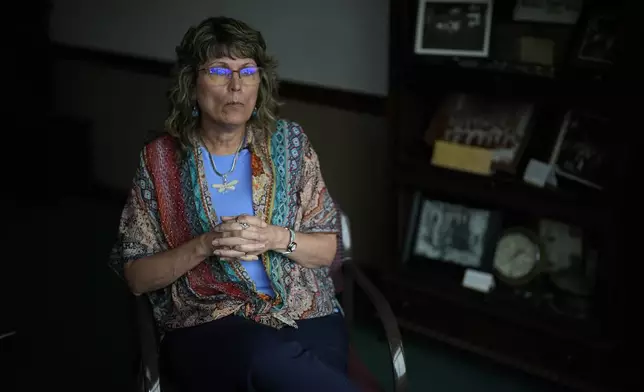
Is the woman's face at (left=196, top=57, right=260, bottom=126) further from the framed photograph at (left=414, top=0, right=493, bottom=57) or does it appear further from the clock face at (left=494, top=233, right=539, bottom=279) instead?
the clock face at (left=494, top=233, right=539, bottom=279)

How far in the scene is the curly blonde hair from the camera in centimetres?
165

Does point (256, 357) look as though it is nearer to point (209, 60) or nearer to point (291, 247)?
point (291, 247)

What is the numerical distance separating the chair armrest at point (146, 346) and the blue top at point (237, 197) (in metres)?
0.24

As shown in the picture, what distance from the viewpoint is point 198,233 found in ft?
5.57

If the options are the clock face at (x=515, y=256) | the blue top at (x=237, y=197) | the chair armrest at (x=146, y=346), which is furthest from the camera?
the clock face at (x=515, y=256)

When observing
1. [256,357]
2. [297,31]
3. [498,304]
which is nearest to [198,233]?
[256,357]

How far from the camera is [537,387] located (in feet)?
7.86

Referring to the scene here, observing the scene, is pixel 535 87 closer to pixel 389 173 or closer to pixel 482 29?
pixel 482 29

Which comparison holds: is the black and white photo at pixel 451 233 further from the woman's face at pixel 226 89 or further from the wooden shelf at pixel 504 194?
the woman's face at pixel 226 89

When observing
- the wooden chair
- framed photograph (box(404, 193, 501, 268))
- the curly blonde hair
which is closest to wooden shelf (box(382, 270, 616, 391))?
framed photograph (box(404, 193, 501, 268))

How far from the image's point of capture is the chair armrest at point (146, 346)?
58.1 inches

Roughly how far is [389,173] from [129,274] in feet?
3.42

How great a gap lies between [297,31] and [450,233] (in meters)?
1.01

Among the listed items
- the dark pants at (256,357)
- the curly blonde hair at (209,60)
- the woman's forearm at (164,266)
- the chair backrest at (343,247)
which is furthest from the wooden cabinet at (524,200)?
the woman's forearm at (164,266)
